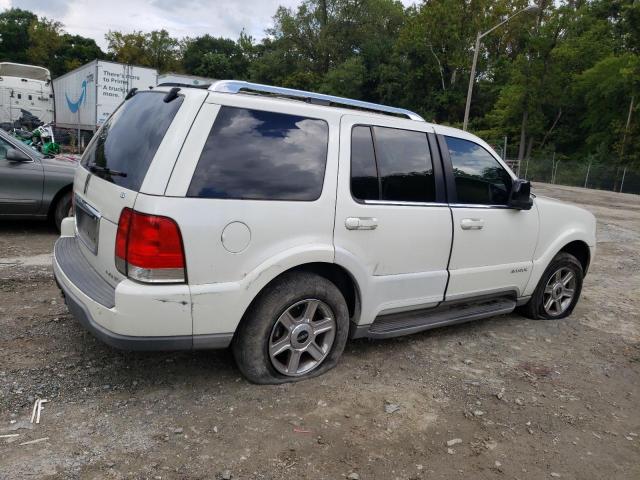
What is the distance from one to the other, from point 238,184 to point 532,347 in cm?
302

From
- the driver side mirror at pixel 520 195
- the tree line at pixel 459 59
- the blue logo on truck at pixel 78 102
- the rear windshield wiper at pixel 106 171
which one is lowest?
the rear windshield wiper at pixel 106 171

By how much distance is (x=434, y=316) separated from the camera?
13.3 ft

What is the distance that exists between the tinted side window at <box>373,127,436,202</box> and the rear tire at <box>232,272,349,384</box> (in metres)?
0.85

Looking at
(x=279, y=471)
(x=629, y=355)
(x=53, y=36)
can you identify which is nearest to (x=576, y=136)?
(x=629, y=355)

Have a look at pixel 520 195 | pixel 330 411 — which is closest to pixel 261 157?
pixel 330 411

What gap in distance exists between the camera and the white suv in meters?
2.79

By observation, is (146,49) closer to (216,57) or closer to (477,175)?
(216,57)

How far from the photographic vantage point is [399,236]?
3.60 metres

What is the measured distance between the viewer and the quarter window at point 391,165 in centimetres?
347

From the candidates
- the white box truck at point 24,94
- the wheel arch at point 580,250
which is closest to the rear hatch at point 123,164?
the wheel arch at point 580,250

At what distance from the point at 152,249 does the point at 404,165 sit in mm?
1913

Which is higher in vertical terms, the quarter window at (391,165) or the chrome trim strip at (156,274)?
the quarter window at (391,165)

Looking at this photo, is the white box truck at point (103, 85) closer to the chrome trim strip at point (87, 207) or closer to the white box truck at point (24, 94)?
the white box truck at point (24, 94)

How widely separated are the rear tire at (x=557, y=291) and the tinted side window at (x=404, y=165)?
1.87m
